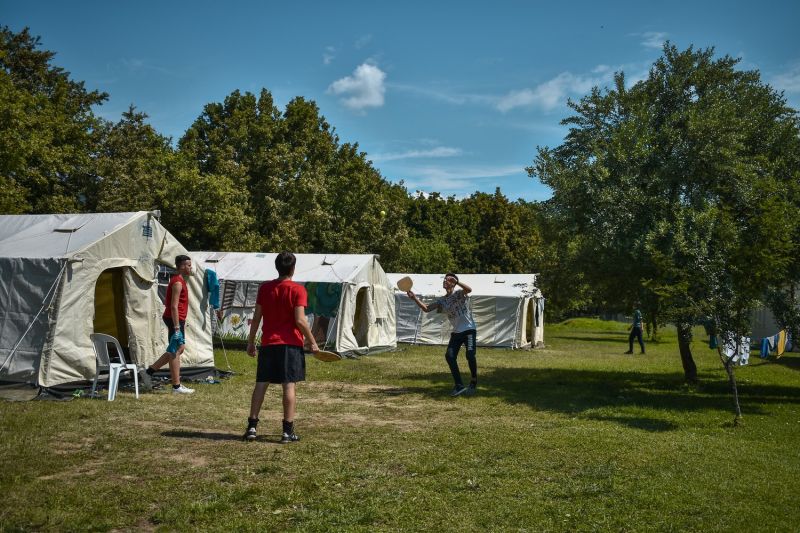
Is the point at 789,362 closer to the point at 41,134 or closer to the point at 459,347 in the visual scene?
the point at 459,347

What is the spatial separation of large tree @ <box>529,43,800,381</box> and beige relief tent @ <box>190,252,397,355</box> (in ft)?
24.2

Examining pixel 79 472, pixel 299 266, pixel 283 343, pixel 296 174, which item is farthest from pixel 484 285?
pixel 79 472

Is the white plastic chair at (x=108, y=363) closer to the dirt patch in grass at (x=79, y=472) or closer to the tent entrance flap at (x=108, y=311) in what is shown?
the tent entrance flap at (x=108, y=311)

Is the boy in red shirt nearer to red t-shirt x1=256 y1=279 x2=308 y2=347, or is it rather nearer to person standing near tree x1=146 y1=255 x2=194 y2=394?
red t-shirt x1=256 y1=279 x2=308 y2=347

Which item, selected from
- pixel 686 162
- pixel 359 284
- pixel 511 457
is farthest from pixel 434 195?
pixel 511 457

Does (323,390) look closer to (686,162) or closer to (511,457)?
(511,457)

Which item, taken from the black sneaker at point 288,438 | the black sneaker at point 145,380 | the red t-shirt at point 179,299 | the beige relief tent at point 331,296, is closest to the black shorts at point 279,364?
the black sneaker at point 288,438

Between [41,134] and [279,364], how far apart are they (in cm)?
2104

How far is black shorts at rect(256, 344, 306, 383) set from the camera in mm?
→ 6629

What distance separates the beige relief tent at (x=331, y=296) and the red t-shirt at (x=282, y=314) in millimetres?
11124

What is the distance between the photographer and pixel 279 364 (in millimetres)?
6648

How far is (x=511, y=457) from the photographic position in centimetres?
629

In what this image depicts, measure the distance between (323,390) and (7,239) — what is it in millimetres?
5552

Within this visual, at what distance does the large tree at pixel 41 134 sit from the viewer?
67.9ft
